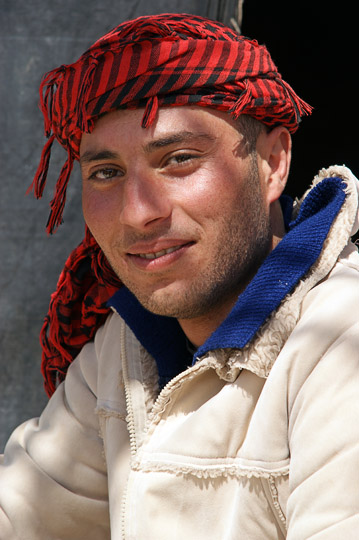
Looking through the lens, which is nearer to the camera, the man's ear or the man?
the man

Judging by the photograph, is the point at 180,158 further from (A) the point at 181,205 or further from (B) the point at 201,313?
(B) the point at 201,313

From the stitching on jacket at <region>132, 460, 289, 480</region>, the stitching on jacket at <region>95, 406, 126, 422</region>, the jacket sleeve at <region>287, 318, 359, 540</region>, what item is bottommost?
the stitching on jacket at <region>95, 406, 126, 422</region>

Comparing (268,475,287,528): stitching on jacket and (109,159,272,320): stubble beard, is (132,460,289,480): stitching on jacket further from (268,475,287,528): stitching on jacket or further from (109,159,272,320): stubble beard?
(109,159,272,320): stubble beard

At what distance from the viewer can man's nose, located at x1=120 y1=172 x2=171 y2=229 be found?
1.59 m

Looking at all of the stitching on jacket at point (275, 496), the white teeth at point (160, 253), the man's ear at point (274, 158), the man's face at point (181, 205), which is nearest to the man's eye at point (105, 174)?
the man's face at point (181, 205)

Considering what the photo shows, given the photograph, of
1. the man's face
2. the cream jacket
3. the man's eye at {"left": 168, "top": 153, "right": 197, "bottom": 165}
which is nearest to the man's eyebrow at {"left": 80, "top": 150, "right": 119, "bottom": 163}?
the man's face

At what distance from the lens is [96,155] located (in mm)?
1716

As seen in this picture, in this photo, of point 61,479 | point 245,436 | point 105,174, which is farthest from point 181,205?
point 61,479

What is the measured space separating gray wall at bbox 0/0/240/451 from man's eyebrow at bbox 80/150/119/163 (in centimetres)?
79

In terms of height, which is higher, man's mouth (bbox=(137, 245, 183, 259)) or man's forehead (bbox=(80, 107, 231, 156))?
man's forehead (bbox=(80, 107, 231, 156))

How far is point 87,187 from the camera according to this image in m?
1.79

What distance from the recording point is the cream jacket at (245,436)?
1270 millimetres

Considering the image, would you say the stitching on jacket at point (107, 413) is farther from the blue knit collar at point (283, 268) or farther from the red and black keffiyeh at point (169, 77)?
the red and black keffiyeh at point (169, 77)

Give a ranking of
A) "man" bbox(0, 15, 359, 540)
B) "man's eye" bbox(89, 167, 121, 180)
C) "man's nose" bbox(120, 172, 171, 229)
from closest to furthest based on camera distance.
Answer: "man" bbox(0, 15, 359, 540) < "man's nose" bbox(120, 172, 171, 229) < "man's eye" bbox(89, 167, 121, 180)
